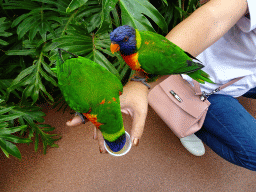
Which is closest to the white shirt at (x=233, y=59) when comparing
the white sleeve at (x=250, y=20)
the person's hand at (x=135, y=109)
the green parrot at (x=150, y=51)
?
the white sleeve at (x=250, y=20)

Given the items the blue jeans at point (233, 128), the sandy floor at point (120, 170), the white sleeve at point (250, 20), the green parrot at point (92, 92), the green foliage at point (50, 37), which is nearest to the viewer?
the green parrot at point (92, 92)

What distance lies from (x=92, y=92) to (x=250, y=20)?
0.64 m

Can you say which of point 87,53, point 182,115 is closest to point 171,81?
point 182,115

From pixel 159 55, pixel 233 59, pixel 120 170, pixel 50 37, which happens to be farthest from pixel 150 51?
pixel 120 170

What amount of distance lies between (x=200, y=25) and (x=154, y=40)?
7.7 inches

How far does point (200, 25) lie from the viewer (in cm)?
76

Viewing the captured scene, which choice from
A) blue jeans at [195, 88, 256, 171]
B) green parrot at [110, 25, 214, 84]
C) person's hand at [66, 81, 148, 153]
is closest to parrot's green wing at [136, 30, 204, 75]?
green parrot at [110, 25, 214, 84]

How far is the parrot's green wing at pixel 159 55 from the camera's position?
73cm

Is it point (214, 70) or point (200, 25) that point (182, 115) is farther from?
point (200, 25)

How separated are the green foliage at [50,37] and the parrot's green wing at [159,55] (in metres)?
0.13

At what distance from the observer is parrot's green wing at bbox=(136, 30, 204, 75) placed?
73 centimetres

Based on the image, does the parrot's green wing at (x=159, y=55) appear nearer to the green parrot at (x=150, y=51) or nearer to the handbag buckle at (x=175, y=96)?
the green parrot at (x=150, y=51)

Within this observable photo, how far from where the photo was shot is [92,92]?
0.59 meters

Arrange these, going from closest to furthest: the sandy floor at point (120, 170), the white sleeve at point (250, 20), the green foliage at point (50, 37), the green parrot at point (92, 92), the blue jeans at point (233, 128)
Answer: the green parrot at point (92, 92), the white sleeve at point (250, 20), the green foliage at point (50, 37), the blue jeans at point (233, 128), the sandy floor at point (120, 170)
